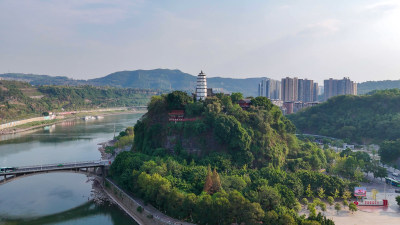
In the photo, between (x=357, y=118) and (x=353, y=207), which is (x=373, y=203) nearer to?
(x=353, y=207)

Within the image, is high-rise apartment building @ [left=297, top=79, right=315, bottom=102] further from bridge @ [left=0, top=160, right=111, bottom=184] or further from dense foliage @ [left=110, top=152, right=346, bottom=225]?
bridge @ [left=0, top=160, right=111, bottom=184]

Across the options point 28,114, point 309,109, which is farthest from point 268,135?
point 28,114

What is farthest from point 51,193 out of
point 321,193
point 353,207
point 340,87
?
point 340,87

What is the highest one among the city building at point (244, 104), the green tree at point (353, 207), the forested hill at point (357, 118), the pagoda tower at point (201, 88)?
the pagoda tower at point (201, 88)

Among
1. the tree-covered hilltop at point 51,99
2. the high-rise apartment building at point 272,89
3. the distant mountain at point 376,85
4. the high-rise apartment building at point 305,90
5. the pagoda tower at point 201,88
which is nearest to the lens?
the pagoda tower at point 201,88

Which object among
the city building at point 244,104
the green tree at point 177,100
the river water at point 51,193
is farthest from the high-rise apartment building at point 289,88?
the green tree at point 177,100

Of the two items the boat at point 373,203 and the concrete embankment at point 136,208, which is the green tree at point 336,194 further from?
the concrete embankment at point 136,208
